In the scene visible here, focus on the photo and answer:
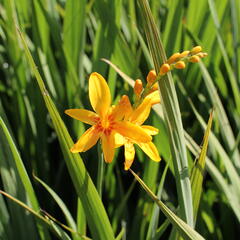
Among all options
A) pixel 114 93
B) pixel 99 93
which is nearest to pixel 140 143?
pixel 99 93

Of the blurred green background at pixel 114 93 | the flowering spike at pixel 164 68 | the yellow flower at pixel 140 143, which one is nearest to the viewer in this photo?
the flowering spike at pixel 164 68

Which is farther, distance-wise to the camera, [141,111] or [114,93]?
[114,93]

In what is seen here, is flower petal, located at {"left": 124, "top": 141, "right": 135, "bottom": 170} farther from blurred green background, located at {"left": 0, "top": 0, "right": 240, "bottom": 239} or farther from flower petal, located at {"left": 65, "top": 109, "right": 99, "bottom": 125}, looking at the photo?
blurred green background, located at {"left": 0, "top": 0, "right": 240, "bottom": 239}

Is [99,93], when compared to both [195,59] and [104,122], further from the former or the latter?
[195,59]

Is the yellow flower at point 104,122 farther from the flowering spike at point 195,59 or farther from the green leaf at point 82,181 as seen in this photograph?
the flowering spike at point 195,59

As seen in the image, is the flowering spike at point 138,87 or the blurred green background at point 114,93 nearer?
the flowering spike at point 138,87

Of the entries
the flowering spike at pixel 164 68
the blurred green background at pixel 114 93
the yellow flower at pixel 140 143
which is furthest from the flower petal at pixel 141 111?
the blurred green background at pixel 114 93

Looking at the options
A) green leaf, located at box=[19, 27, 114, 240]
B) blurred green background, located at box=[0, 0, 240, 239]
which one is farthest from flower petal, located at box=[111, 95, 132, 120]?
blurred green background, located at box=[0, 0, 240, 239]
